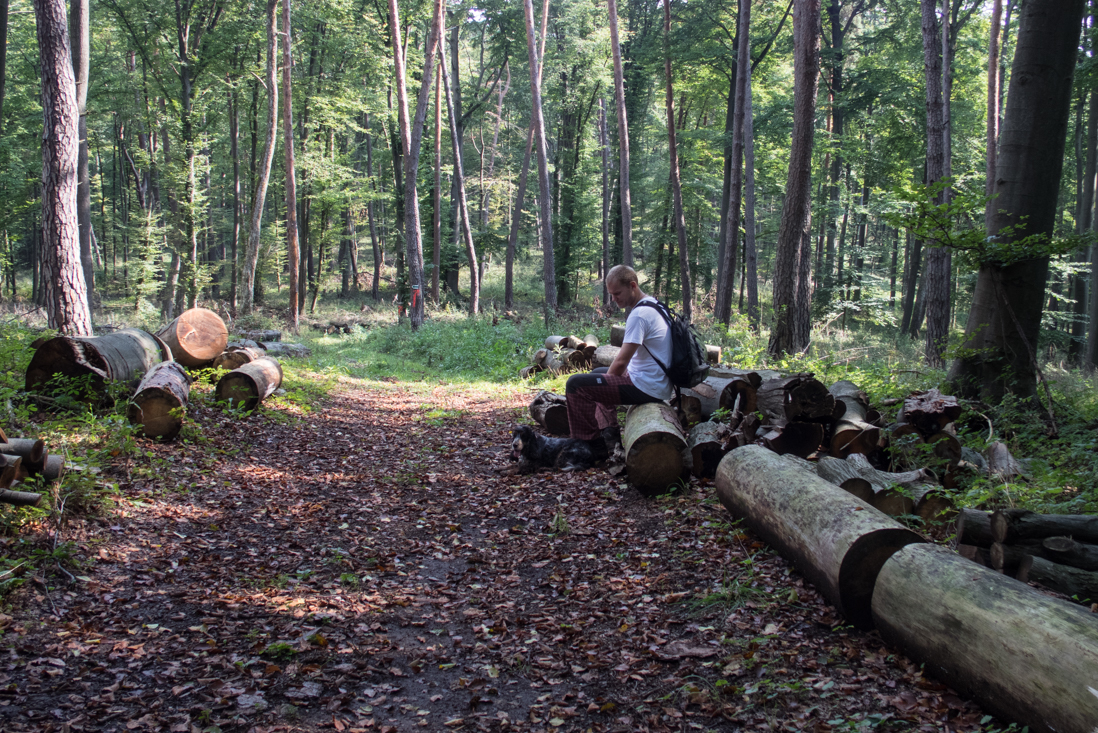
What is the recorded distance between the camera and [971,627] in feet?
8.64

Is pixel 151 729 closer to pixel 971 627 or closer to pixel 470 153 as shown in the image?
pixel 971 627

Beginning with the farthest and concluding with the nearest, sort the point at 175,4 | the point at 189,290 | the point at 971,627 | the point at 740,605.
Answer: the point at 189,290 < the point at 175,4 < the point at 740,605 < the point at 971,627

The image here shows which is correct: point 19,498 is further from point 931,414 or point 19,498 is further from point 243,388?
point 931,414

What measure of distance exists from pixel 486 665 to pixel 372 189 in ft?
102

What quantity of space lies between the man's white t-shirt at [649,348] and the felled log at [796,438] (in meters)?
1.28

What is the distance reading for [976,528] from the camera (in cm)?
338

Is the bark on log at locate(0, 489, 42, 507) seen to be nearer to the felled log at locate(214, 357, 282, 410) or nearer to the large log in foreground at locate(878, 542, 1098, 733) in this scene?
the felled log at locate(214, 357, 282, 410)

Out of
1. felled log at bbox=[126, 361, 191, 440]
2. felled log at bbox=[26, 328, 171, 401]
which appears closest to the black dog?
felled log at bbox=[126, 361, 191, 440]

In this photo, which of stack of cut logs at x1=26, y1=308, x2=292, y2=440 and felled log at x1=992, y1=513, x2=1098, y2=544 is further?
stack of cut logs at x1=26, y1=308, x2=292, y2=440

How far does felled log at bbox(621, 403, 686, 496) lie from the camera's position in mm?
5570

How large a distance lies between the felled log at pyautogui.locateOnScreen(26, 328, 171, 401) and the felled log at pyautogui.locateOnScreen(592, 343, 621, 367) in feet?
23.8

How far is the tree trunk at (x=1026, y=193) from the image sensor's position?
621cm

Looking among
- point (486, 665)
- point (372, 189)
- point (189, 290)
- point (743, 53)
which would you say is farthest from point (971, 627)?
point (372, 189)

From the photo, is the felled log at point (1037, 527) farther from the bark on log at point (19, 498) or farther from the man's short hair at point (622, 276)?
the bark on log at point (19, 498)
